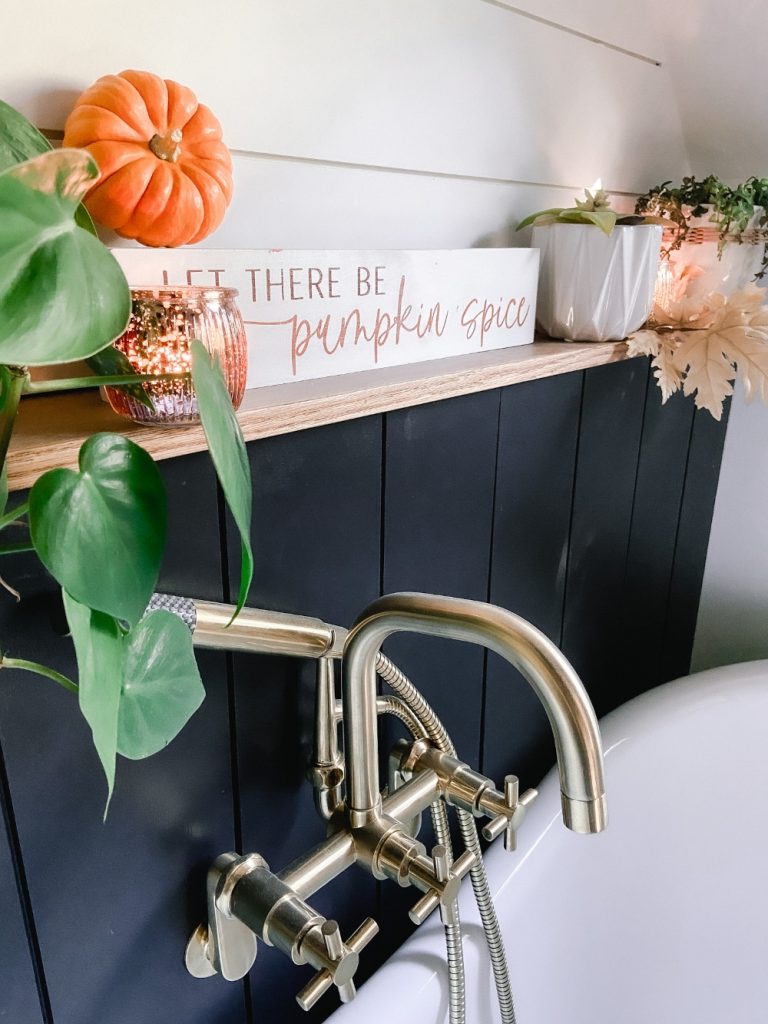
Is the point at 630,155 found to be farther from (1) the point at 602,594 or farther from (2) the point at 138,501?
(2) the point at 138,501

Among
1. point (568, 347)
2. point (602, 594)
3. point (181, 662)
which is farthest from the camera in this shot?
point (602, 594)

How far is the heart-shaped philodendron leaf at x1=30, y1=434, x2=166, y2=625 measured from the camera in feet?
1.01

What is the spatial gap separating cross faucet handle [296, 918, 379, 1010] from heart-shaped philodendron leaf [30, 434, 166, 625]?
390mm

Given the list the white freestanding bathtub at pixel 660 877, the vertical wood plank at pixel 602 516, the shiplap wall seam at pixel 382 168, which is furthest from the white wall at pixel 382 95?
the white freestanding bathtub at pixel 660 877

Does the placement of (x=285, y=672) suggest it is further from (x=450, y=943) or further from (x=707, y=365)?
(x=707, y=365)

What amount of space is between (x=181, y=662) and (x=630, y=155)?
1.07 m

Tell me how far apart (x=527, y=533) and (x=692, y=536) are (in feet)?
2.02

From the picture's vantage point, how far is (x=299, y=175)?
721 mm

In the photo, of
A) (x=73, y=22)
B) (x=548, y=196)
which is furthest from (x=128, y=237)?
(x=548, y=196)

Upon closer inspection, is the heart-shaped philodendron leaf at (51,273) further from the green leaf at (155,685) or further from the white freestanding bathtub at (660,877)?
the white freestanding bathtub at (660,877)

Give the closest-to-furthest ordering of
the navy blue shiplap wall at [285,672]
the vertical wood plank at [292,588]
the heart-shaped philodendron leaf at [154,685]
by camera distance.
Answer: the heart-shaped philodendron leaf at [154,685]
the navy blue shiplap wall at [285,672]
the vertical wood plank at [292,588]

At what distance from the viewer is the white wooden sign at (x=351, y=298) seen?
585 mm

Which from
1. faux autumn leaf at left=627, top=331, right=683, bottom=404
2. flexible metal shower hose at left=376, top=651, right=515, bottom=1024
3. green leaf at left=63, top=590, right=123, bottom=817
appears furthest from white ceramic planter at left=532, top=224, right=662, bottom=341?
green leaf at left=63, top=590, right=123, bottom=817

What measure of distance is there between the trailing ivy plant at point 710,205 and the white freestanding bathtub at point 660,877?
0.66m
